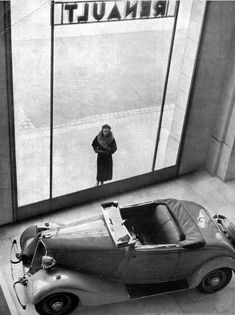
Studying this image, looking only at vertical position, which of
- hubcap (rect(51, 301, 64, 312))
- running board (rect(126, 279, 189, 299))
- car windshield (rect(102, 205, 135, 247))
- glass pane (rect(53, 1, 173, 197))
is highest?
glass pane (rect(53, 1, 173, 197))

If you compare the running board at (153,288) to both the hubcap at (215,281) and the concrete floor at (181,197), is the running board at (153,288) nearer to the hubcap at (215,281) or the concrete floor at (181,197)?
the concrete floor at (181,197)

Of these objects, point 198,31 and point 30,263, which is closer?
point 30,263

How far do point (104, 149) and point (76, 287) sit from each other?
2790 millimetres

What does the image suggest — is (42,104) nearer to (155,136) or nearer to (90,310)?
(155,136)

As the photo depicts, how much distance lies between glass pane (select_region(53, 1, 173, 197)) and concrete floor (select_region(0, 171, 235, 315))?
483mm

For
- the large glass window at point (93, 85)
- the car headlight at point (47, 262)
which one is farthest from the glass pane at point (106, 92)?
the car headlight at point (47, 262)

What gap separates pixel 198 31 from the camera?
8203 mm

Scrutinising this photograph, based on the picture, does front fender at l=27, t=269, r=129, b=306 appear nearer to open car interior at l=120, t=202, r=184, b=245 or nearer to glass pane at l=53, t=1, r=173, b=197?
open car interior at l=120, t=202, r=184, b=245

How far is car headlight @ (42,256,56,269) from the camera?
6195mm

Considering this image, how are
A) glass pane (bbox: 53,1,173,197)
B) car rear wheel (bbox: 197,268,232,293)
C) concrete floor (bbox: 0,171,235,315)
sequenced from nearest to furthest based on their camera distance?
concrete floor (bbox: 0,171,235,315)
car rear wheel (bbox: 197,268,232,293)
glass pane (bbox: 53,1,173,197)

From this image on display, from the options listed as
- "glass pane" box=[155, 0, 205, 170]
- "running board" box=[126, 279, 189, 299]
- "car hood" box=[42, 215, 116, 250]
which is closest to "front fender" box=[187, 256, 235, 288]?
"running board" box=[126, 279, 189, 299]

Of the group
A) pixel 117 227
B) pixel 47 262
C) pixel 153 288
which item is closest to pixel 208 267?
pixel 153 288

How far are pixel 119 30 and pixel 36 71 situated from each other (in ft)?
4.82

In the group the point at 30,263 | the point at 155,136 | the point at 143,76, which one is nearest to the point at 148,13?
the point at 143,76
